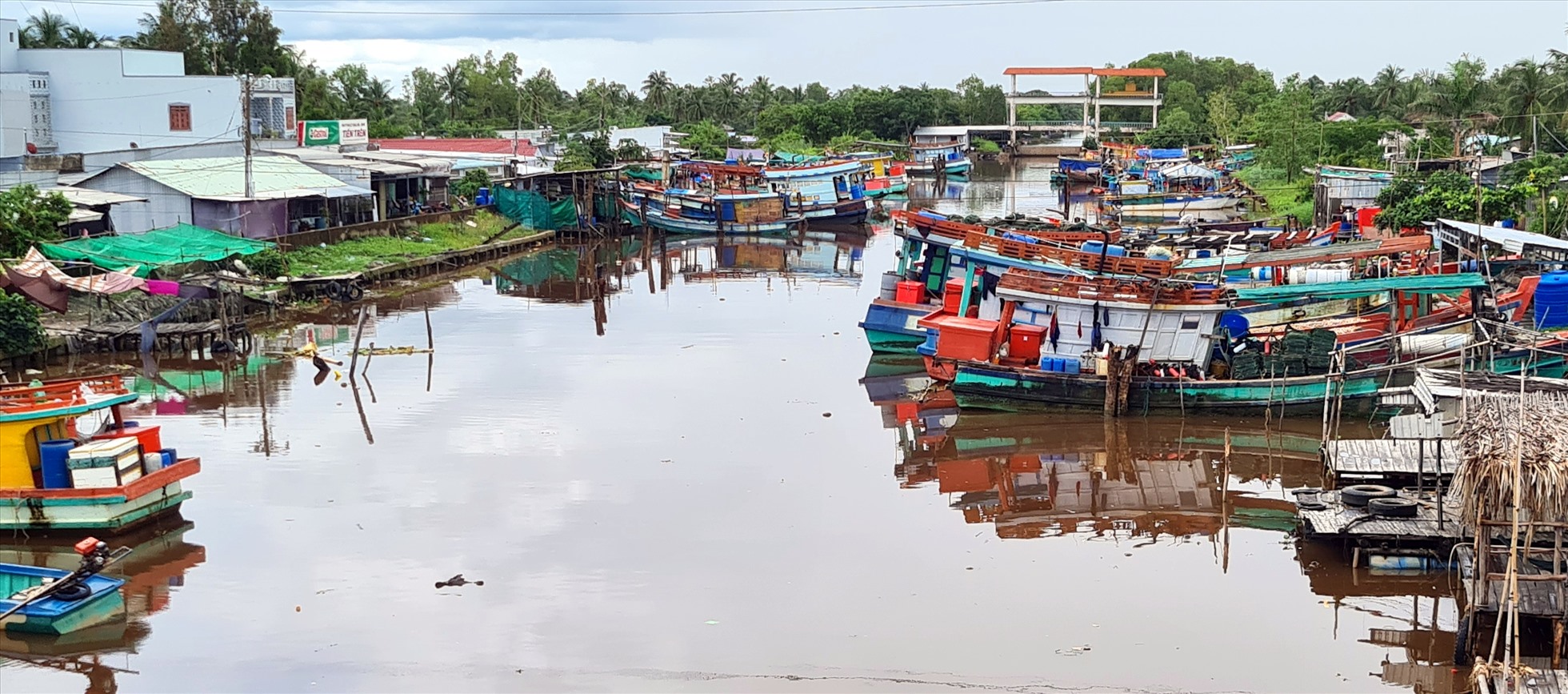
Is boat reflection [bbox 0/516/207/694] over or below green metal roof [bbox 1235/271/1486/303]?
below

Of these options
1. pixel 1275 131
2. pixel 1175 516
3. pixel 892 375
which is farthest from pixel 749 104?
pixel 1175 516

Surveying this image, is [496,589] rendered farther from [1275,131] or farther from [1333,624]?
[1275,131]

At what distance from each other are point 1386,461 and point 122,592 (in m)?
12.4

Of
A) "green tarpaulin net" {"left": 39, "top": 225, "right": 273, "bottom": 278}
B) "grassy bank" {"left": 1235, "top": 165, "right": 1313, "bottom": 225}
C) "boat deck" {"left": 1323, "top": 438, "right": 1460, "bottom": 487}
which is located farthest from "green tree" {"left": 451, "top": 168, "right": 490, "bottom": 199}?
"boat deck" {"left": 1323, "top": 438, "right": 1460, "bottom": 487}

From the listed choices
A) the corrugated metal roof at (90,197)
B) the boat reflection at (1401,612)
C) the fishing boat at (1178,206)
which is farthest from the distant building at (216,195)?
the boat reflection at (1401,612)

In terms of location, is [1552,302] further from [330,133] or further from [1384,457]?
A: [330,133]

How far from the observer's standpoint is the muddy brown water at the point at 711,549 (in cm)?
1191

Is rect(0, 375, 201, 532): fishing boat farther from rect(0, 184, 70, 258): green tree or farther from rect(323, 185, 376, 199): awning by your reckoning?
rect(323, 185, 376, 199): awning

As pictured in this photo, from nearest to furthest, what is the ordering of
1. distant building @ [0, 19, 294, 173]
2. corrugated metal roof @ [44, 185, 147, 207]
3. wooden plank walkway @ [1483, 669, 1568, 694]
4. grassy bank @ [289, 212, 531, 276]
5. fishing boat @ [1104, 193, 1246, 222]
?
wooden plank walkway @ [1483, 669, 1568, 694]
corrugated metal roof @ [44, 185, 147, 207]
grassy bank @ [289, 212, 531, 276]
distant building @ [0, 19, 294, 173]
fishing boat @ [1104, 193, 1246, 222]

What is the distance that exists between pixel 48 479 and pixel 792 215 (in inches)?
1412

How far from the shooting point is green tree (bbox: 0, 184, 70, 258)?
26.3m

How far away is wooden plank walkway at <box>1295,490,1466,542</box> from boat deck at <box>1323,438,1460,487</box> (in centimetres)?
79

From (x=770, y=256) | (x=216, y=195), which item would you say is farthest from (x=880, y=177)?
(x=216, y=195)

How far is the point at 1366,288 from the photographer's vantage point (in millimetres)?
19375
